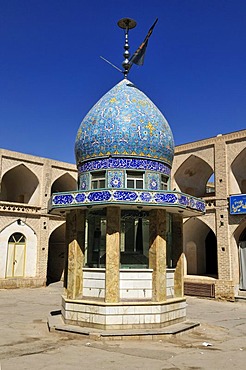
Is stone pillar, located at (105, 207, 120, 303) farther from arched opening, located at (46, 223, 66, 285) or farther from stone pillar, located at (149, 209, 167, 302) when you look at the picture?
arched opening, located at (46, 223, 66, 285)

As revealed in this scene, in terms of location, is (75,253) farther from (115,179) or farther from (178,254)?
(178,254)

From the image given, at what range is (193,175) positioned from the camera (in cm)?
2142

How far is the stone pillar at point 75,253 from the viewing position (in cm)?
891

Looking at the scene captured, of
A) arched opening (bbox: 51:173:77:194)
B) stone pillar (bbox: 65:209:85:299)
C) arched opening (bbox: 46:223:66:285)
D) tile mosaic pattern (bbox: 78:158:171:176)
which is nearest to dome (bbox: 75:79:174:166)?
tile mosaic pattern (bbox: 78:158:171:176)

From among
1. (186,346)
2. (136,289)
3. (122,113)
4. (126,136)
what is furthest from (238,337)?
(122,113)

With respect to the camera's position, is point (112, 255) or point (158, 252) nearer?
point (112, 255)

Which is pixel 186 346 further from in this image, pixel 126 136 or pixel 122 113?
pixel 122 113

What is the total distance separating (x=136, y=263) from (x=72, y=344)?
238 centimetres

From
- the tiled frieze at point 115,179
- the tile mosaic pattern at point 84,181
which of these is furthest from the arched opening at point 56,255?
the tiled frieze at point 115,179

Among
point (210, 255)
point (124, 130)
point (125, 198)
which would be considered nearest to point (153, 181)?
point (125, 198)

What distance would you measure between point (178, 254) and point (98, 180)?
2.78 metres

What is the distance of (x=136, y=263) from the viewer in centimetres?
898

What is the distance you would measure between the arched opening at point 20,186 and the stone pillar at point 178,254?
1316 centimetres

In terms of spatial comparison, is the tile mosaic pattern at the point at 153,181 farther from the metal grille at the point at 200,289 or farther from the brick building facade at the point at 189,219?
the metal grille at the point at 200,289
